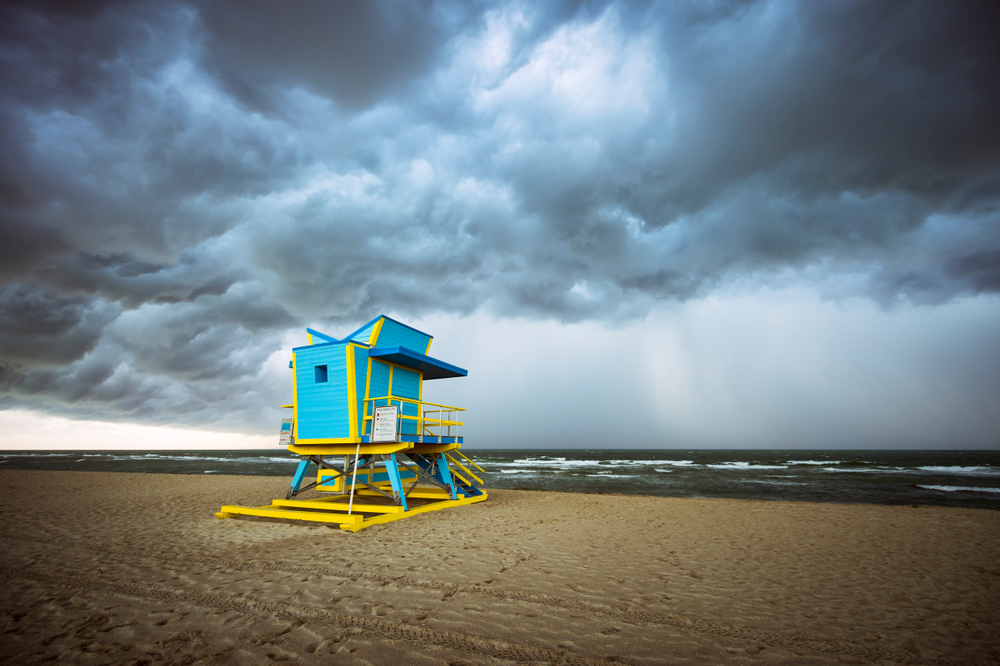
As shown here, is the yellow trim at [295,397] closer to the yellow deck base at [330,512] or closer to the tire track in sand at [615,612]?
the yellow deck base at [330,512]

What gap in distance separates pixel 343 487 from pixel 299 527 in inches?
163

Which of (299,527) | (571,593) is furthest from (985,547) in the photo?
(299,527)

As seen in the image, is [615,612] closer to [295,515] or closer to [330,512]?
[295,515]

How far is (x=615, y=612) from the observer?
477cm

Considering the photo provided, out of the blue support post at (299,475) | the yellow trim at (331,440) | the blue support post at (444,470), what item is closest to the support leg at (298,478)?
the blue support post at (299,475)

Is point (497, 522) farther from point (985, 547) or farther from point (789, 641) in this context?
point (985, 547)

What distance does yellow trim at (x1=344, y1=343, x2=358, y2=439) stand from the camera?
11086mm

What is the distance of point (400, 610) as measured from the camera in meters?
4.75

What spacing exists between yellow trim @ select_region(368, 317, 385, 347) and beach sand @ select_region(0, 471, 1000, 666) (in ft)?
16.0

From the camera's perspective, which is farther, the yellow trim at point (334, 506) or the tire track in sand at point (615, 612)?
the yellow trim at point (334, 506)

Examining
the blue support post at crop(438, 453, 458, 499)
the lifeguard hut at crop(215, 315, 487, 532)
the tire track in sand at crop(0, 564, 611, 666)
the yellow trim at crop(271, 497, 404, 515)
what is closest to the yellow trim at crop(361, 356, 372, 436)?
the lifeguard hut at crop(215, 315, 487, 532)

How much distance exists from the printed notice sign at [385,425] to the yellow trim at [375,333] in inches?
76.8

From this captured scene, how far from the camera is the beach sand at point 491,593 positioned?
3.94m

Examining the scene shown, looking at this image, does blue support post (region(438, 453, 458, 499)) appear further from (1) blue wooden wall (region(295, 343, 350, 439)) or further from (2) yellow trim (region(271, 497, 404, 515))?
(1) blue wooden wall (region(295, 343, 350, 439))
